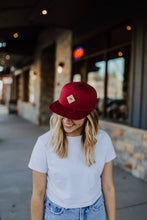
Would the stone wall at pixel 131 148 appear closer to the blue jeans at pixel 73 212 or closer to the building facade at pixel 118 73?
the building facade at pixel 118 73

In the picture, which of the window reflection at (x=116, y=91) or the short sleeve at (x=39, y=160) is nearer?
the short sleeve at (x=39, y=160)

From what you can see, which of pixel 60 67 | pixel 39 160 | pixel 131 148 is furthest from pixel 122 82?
pixel 39 160

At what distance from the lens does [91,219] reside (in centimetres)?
127

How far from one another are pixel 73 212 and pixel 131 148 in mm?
3518

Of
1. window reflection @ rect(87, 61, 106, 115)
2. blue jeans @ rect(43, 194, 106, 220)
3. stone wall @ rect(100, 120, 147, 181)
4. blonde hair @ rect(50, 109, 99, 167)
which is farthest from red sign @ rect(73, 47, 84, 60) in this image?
blue jeans @ rect(43, 194, 106, 220)

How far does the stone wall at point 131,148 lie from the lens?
4191 millimetres

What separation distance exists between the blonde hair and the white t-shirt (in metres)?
0.03

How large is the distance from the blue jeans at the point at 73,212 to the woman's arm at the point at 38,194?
4 cm

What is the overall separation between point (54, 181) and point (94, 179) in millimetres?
Result: 233

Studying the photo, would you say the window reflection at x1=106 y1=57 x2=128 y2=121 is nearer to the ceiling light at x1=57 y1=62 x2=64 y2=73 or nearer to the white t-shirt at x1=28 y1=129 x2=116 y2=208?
the ceiling light at x1=57 y1=62 x2=64 y2=73

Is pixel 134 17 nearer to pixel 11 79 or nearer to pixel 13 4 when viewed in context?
pixel 13 4

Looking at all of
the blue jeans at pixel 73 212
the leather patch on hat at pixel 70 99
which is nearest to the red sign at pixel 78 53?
the leather patch on hat at pixel 70 99

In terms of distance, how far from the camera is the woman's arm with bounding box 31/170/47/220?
1.27 metres

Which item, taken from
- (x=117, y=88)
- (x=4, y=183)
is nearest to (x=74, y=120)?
(x=4, y=183)
